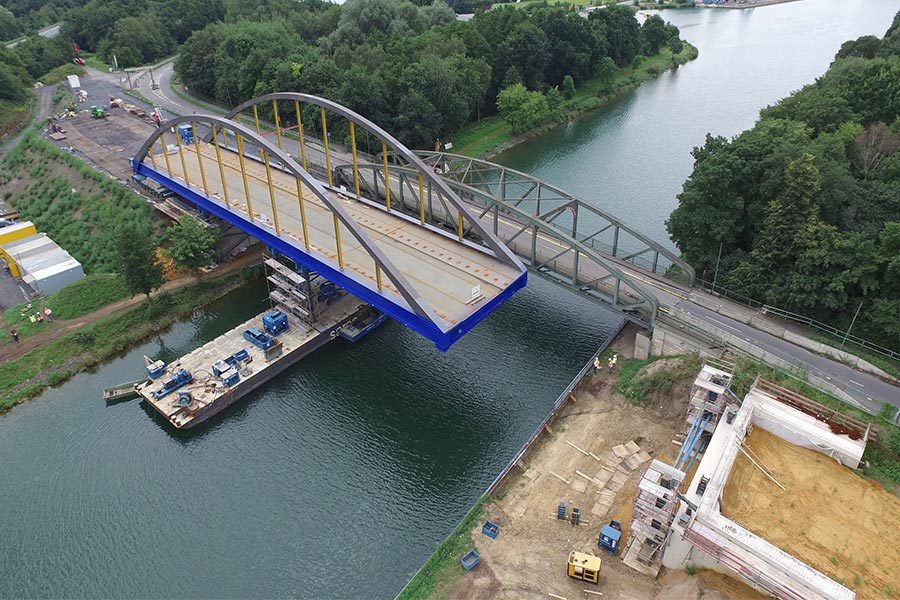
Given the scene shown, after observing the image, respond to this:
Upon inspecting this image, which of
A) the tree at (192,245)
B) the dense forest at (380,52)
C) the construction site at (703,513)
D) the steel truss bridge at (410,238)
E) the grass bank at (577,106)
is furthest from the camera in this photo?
the grass bank at (577,106)

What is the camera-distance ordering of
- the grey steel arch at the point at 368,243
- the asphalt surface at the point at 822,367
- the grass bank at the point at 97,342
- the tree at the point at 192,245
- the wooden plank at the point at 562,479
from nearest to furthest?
the wooden plank at the point at 562,479 → the asphalt surface at the point at 822,367 → the grey steel arch at the point at 368,243 → the grass bank at the point at 97,342 → the tree at the point at 192,245

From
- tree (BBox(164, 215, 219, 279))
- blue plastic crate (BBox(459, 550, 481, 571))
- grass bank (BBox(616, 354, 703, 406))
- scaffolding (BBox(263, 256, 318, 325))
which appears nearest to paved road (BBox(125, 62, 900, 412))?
grass bank (BBox(616, 354, 703, 406))

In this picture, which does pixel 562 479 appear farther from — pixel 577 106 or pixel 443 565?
pixel 577 106

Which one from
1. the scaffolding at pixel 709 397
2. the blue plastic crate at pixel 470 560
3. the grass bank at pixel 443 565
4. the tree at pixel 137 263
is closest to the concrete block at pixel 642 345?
the scaffolding at pixel 709 397

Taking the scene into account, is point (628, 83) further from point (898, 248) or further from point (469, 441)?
point (469, 441)

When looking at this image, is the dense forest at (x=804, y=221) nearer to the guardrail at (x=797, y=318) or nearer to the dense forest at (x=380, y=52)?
the guardrail at (x=797, y=318)

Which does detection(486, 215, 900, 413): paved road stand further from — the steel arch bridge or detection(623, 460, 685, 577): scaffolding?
detection(623, 460, 685, 577): scaffolding
